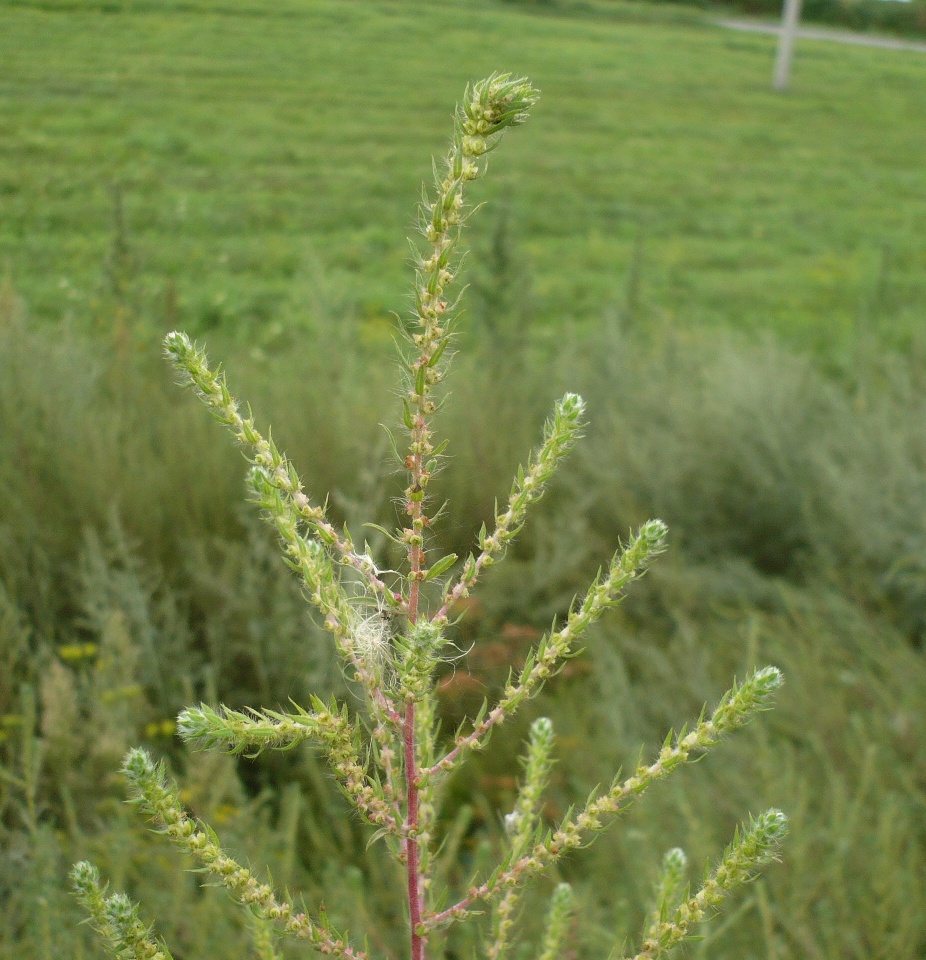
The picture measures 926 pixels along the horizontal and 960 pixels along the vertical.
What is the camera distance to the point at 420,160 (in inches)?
163

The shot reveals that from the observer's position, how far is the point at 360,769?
758mm

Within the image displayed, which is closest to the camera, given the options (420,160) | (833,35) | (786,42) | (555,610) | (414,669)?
(414,669)

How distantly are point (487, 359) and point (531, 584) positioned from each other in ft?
4.09

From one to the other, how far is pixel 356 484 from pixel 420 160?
1371mm

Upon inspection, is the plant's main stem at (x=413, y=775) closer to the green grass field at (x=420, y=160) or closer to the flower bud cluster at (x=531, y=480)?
the flower bud cluster at (x=531, y=480)

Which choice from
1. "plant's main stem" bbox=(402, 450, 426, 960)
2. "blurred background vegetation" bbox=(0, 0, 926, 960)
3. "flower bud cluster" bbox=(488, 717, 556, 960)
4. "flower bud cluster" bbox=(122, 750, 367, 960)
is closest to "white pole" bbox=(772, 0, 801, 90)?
"blurred background vegetation" bbox=(0, 0, 926, 960)

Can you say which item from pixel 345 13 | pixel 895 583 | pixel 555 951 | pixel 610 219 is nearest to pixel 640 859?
pixel 555 951

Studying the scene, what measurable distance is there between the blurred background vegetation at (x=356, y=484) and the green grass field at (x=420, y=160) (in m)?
0.02

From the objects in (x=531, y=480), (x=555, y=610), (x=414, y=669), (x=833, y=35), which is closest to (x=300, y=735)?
(x=414, y=669)

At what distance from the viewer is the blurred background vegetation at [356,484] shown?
217cm

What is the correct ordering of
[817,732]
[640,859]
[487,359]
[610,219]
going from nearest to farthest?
[640,859] < [817,732] < [487,359] < [610,219]

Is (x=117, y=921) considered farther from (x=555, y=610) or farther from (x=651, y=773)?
(x=555, y=610)

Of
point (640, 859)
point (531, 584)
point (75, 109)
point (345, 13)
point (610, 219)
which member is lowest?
point (531, 584)

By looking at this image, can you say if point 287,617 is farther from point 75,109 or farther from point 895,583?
point 895,583
